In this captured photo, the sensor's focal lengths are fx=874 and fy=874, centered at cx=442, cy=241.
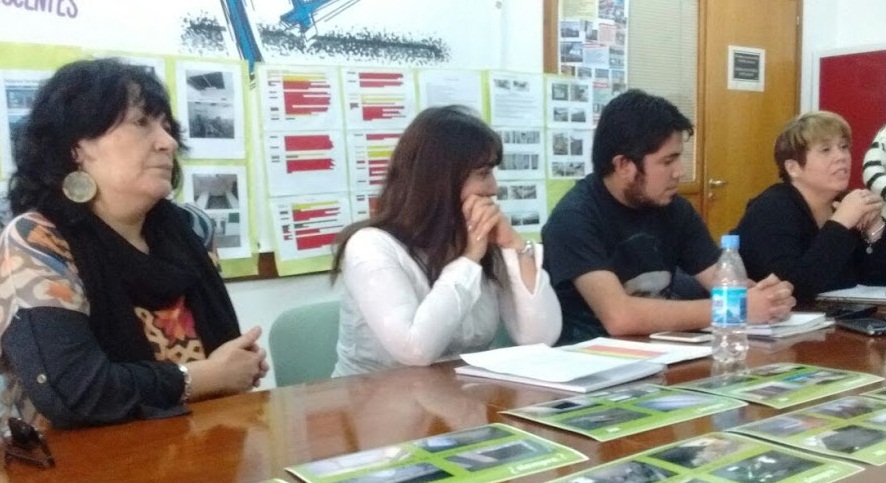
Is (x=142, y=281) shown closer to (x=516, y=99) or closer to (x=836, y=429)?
(x=836, y=429)

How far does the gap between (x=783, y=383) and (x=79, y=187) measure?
1.19 meters

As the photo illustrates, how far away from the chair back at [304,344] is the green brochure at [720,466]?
0.96 m

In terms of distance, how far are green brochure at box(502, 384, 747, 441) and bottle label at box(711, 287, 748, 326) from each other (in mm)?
320

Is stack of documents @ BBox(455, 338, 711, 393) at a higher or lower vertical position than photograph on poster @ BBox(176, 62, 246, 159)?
lower

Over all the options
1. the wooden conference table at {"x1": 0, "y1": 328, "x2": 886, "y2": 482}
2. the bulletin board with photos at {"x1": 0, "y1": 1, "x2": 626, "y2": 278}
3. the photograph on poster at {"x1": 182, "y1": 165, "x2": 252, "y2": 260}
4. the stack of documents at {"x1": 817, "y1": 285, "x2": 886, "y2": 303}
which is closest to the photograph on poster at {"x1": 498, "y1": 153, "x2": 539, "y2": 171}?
the bulletin board with photos at {"x1": 0, "y1": 1, "x2": 626, "y2": 278}

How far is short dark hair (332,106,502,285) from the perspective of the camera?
1.75 m

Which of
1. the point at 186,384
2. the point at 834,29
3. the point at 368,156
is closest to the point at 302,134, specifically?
the point at 368,156

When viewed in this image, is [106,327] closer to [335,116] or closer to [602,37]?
[335,116]

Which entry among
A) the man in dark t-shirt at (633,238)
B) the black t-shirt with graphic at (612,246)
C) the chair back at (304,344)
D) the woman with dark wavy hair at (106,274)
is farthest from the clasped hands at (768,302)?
the woman with dark wavy hair at (106,274)

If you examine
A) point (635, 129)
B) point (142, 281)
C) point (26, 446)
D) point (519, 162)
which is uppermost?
point (635, 129)

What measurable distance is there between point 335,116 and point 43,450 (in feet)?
5.71

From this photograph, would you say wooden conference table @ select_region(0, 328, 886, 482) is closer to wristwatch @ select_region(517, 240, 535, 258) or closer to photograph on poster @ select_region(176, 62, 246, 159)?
wristwatch @ select_region(517, 240, 535, 258)

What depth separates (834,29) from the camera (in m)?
4.55

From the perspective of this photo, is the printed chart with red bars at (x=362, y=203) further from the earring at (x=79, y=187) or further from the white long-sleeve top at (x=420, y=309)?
the earring at (x=79, y=187)
